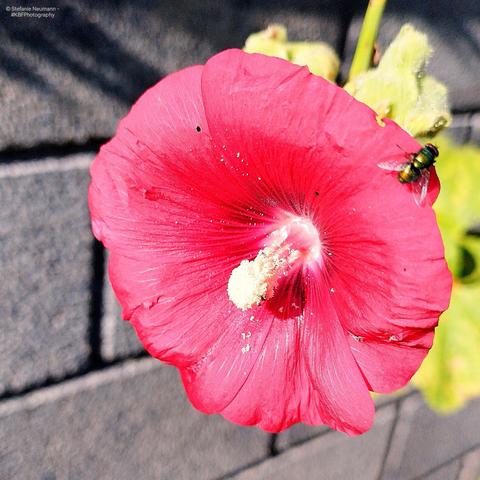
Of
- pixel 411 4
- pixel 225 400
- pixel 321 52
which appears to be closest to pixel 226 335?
pixel 225 400

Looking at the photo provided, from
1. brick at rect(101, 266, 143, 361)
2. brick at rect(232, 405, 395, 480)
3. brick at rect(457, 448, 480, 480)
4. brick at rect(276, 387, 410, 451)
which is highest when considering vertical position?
brick at rect(101, 266, 143, 361)

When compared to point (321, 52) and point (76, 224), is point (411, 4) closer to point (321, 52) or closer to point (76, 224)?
point (321, 52)

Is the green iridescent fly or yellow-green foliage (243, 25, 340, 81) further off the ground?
the green iridescent fly

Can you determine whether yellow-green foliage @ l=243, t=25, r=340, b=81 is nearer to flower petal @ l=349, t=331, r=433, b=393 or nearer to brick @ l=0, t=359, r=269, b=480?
flower petal @ l=349, t=331, r=433, b=393

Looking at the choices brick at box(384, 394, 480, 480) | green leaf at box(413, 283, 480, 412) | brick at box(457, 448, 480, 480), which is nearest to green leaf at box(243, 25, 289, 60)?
green leaf at box(413, 283, 480, 412)

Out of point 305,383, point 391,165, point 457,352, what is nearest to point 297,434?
point 457,352

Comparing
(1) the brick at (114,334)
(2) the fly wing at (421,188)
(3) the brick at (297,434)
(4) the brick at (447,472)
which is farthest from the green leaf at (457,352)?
(4) the brick at (447,472)
